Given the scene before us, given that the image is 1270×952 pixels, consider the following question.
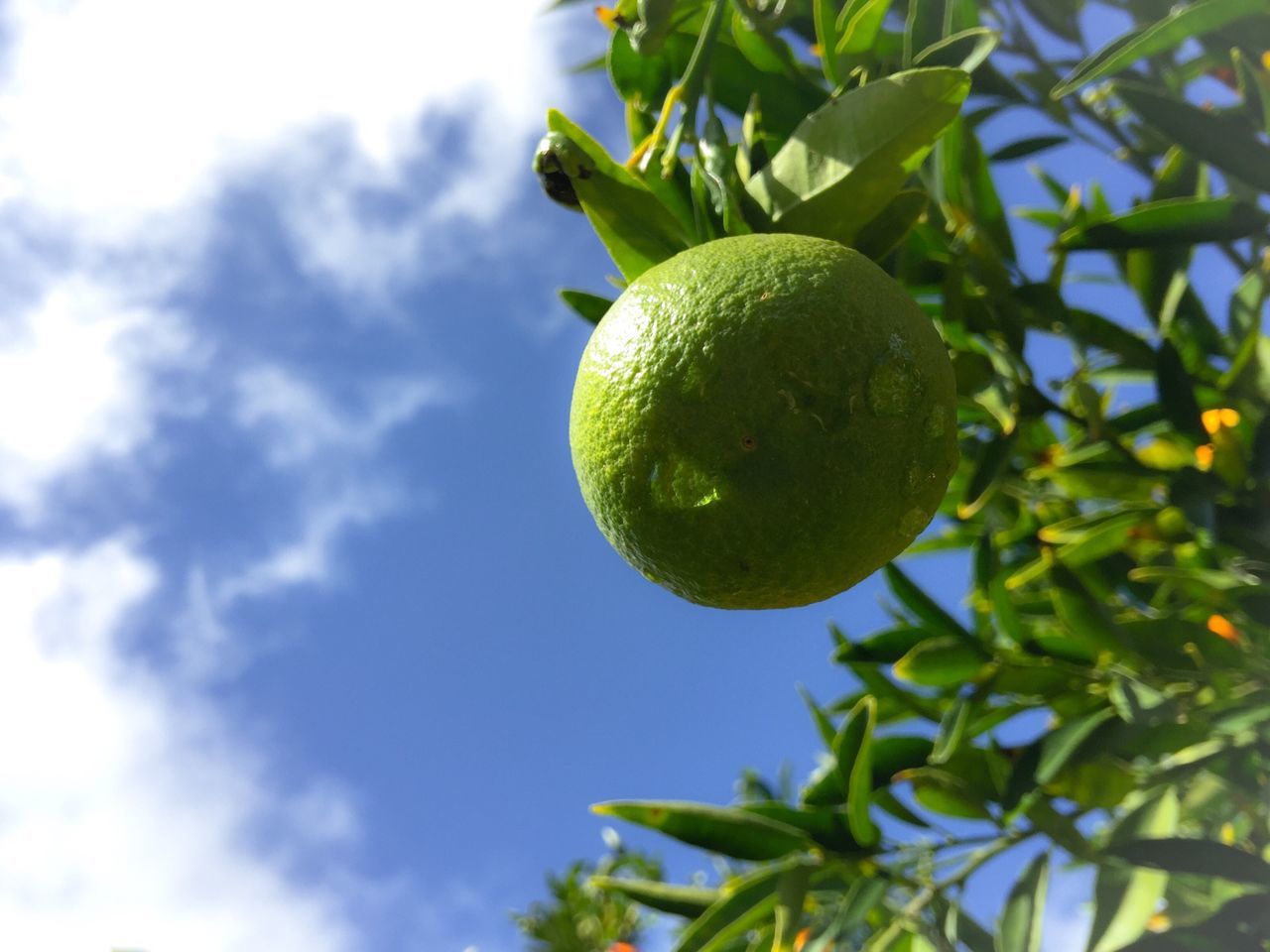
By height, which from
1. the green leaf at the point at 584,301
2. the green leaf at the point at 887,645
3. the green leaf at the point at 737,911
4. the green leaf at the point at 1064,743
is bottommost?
the green leaf at the point at 1064,743

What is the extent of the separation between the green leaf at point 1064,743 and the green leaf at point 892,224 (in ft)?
2.91

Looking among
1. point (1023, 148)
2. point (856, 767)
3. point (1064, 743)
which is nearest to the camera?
point (856, 767)

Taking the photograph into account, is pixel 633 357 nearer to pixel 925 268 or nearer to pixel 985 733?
pixel 925 268

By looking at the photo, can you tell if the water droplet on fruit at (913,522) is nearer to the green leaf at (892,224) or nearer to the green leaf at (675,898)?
the green leaf at (892,224)

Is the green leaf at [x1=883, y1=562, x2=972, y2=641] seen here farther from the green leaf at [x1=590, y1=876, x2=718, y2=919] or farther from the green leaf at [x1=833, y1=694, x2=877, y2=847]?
the green leaf at [x1=590, y1=876, x2=718, y2=919]

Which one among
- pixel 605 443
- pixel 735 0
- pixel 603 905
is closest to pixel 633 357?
pixel 605 443

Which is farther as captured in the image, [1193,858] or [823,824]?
[823,824]

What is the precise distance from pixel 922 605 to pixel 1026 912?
0.54 metres

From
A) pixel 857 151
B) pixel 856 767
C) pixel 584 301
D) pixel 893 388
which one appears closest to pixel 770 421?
pixel 893 388

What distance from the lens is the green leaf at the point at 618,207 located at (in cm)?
119

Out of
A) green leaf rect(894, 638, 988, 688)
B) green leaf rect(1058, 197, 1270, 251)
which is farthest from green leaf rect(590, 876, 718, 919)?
green leaf rect(1058, 197, 1270, 251)

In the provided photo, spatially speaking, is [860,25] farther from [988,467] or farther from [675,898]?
[675,898]

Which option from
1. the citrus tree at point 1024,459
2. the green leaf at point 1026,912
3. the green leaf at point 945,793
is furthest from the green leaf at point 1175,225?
the green leaf at point 1026,912

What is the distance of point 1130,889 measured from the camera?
62.7 inches
